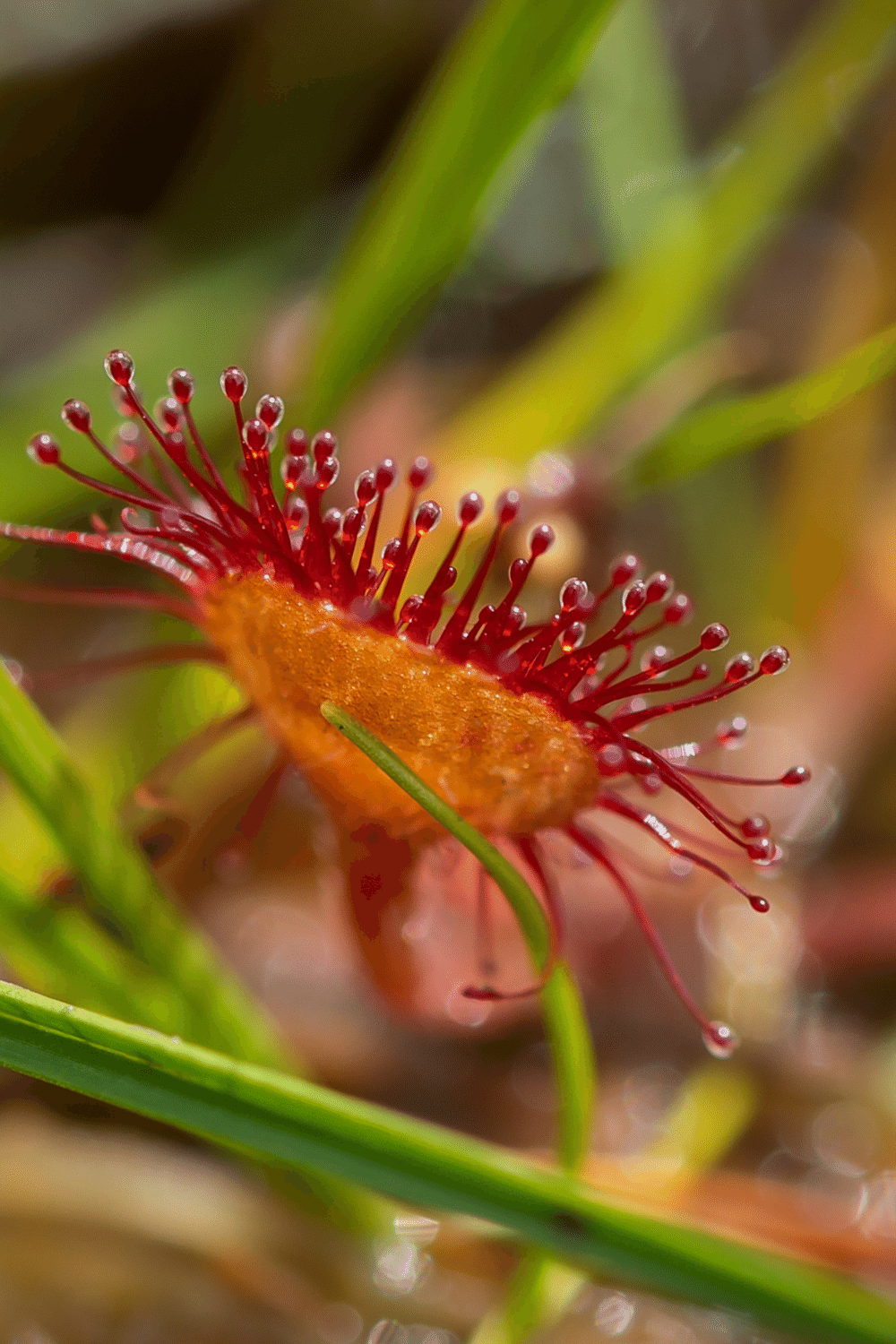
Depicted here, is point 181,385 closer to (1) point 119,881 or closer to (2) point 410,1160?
(1) point 119,881

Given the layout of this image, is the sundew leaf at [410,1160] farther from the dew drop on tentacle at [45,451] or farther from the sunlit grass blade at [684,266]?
the sunlit grass blade at [684,266]

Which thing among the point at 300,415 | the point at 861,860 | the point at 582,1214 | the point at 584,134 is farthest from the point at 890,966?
the point at 584,134

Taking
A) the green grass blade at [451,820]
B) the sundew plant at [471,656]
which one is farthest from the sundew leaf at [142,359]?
the green grass blade at [451,820]

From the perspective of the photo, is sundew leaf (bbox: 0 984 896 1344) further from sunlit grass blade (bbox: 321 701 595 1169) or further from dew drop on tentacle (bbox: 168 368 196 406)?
dew drop on tentacle (bbox: 168 368 196 406)

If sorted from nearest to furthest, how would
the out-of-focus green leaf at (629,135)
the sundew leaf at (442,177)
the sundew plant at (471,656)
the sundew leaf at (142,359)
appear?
the sundew plant at (471,656) < the sundew leaf at (442,177) < the sundew leaf at (142,359) < the out-of-focus green leaf at (629,135)

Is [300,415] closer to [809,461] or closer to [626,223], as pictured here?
[626,223]

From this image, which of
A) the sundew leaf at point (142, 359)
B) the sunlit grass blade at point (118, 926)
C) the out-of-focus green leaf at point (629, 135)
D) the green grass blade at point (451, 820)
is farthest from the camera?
the out-of-focus green leaf at point (629, 135)

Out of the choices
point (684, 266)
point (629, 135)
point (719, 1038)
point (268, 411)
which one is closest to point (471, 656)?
point (268, 411)
